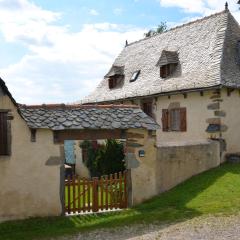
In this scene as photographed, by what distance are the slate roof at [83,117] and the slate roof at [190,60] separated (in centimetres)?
539

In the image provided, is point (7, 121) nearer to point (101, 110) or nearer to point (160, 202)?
point (101, 110)

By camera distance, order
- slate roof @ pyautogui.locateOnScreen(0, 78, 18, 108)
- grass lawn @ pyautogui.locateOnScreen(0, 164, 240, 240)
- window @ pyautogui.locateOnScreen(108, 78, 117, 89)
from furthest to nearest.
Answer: window @ pyautogui.locateOnScreen(108, 78, 117, 89) → slate roof @ pyautogui.locateOnScreen(0, 78, 18, 108) → grass lawn @ pyautogui.locateOnScreen(0, 164, 240, 240)

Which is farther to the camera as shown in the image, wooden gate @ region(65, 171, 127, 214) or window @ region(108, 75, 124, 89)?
window @ region(108, 75, 124, 89)

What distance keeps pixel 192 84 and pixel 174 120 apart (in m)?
2.41

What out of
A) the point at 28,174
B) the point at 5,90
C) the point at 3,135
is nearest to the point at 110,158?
the point at 28,174

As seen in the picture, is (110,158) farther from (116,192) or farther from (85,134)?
(85,134)

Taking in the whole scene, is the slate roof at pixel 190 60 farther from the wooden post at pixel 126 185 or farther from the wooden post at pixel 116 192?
the wooden post at pixel 116 192

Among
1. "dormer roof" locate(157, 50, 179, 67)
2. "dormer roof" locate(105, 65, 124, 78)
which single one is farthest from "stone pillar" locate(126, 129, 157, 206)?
"dormer roof" locate(105, 65, 124, 78)

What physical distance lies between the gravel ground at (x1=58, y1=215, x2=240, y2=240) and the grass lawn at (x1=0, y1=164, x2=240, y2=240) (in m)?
0.50

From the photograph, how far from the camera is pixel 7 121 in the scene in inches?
457

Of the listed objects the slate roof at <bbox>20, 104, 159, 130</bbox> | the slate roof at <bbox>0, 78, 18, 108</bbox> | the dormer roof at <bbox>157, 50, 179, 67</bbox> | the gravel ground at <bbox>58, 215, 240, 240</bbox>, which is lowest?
the gravel ground at <bbox>58, 215, 240, 240</bbox>

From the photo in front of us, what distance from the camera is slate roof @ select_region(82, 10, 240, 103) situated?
733 inches

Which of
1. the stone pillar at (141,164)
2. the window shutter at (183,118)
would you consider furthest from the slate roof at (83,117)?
the window shutter at (183,118)

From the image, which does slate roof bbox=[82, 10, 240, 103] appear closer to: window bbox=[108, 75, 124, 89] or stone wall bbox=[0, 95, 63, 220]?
window bbox=[108, 75, 124, 89]
